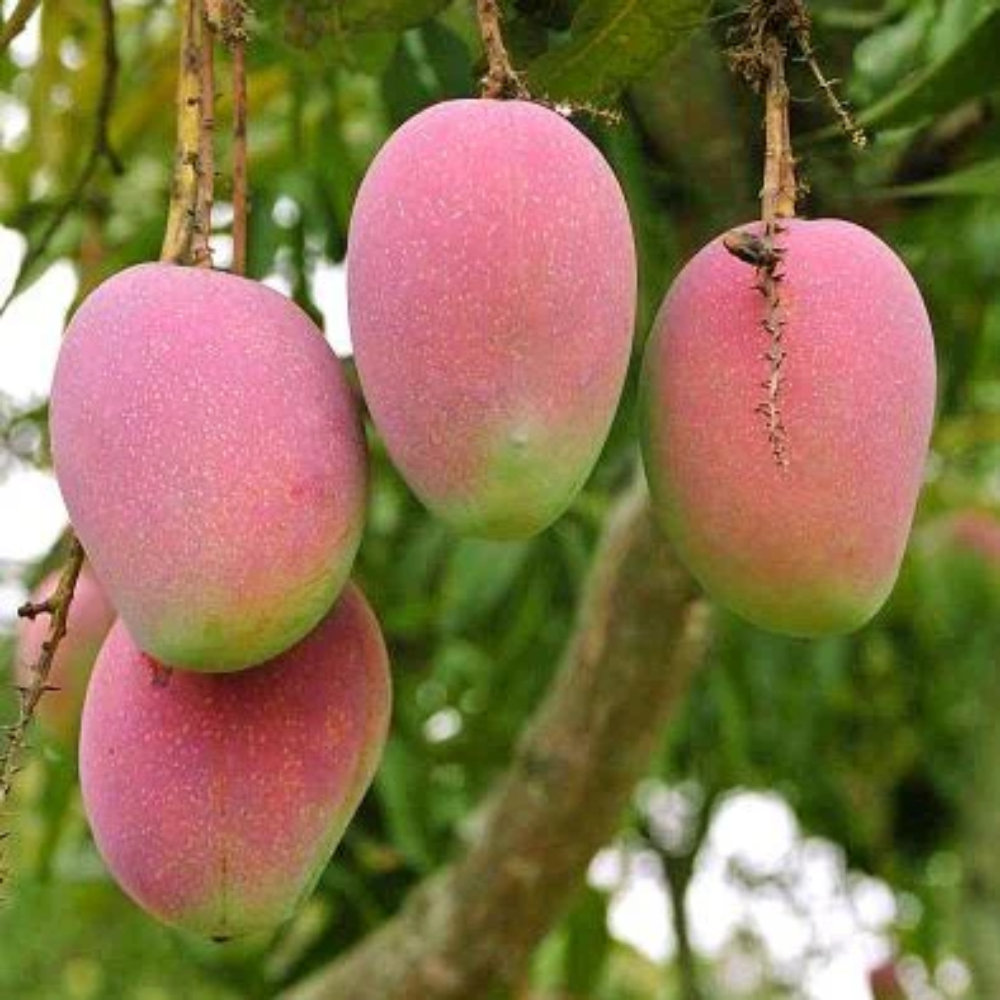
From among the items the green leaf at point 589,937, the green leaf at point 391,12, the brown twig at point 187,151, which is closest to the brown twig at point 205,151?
the brown twig at point 187,151

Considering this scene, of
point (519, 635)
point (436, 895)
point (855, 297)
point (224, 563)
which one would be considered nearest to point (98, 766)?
point (224, 563)

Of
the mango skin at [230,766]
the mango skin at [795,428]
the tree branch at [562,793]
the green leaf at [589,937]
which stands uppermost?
the mango skin at [795,428]

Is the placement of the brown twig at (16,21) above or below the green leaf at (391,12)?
above

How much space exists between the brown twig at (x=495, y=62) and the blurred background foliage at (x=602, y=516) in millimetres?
54

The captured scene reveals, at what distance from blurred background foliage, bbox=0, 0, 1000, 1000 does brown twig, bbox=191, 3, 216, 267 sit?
92 mm

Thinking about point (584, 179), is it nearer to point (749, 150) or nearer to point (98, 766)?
point (98, 766)

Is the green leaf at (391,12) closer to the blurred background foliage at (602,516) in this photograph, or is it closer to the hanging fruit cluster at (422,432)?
the blurred background foliage at (602,516)

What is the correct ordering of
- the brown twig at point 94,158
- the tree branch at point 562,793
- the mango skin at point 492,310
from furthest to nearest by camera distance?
the tree branch at point 562,793 → the brown twig at point 94,158 → the mango skin at point 492,310

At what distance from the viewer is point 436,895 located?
1145 mm

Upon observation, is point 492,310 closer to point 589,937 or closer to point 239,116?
point 239,116

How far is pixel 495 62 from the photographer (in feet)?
1.63

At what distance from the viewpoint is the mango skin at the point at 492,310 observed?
0.46 meters

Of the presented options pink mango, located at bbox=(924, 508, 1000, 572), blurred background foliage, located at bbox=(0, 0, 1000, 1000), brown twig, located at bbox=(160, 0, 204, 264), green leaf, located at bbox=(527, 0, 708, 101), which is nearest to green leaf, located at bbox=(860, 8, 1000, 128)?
blurred background foliage, located at bbox=(0, 0, 1000, 1000)

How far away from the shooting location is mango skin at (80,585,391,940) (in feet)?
1.65
